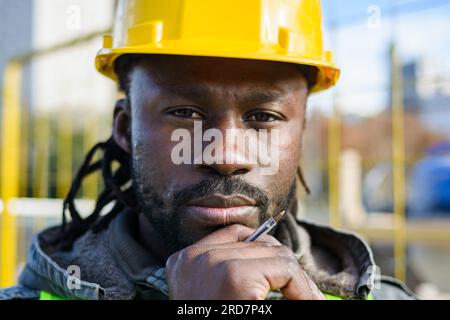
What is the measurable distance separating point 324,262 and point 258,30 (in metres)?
0.78

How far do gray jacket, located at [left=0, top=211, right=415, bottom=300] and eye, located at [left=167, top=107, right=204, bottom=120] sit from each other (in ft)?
1.35

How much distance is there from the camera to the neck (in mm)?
1729

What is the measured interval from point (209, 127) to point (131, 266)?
0.48m

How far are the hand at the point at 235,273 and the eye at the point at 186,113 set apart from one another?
1.27 feet

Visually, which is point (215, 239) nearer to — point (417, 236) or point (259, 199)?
point (259, 199)

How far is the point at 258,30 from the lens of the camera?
152 centimetres

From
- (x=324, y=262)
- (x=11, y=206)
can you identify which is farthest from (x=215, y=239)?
(x=11, y=206)

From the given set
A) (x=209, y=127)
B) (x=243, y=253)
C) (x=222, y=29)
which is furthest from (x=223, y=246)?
(x=222, y=29)

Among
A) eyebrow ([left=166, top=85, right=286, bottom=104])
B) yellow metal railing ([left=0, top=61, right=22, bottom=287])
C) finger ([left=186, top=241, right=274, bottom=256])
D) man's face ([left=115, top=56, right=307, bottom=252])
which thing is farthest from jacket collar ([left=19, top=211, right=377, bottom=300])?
yellow metal railing ([left=0, top=61, right=22, bottom=287])

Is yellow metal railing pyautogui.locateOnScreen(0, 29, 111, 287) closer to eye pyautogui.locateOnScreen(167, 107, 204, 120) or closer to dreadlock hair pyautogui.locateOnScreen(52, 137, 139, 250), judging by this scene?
dreadlock hair pyautogui.locateOnScreen(52, 137, 139, 250)

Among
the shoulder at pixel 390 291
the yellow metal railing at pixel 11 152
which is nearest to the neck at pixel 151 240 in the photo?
the shoulder at pixel 390 291

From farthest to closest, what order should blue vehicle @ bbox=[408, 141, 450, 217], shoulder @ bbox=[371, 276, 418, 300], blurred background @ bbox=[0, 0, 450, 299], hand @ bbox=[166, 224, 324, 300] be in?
blue vehicle @ bbox=[408, 141, 450, 217]
blurred background @ bbox=[0, 0, 450, 299]
shoulder @ bbox=[371, 276, 418, 300]
hand @ bbox=[166, 224, 324, 300]

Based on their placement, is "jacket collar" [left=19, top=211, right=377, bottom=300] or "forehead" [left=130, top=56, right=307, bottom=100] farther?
"jacket collar" [left=19, top=211, right=377, bottom=300]

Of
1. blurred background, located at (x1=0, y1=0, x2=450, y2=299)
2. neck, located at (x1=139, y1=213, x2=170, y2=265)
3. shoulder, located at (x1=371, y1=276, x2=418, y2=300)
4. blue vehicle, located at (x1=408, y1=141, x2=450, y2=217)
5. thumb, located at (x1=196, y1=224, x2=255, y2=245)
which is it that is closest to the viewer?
thumb, located at (x1=196, y1=224, x2=255, y2=245)
